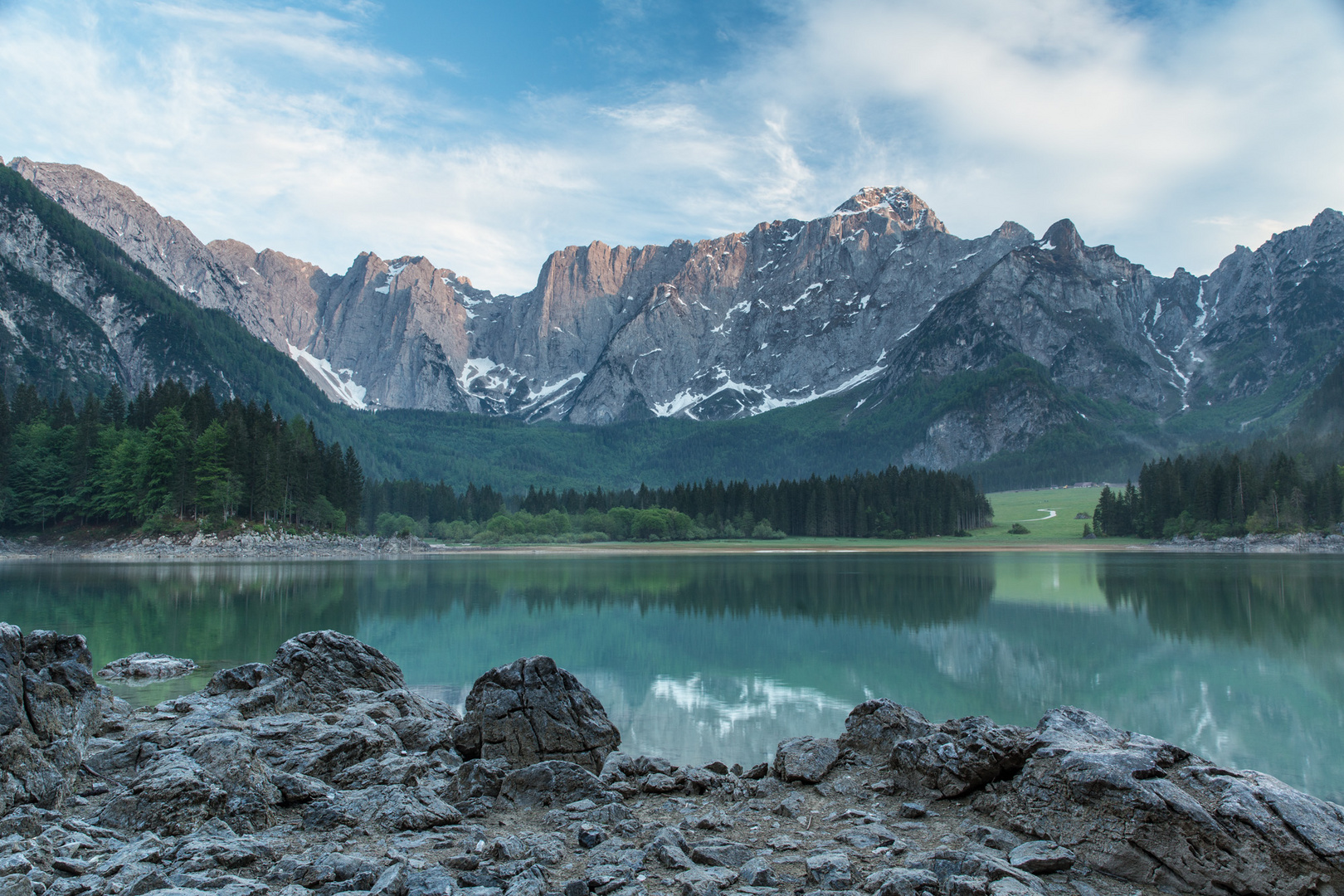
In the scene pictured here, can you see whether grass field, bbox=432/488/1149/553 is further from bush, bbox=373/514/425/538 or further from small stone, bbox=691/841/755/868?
small stone, bbox=691/841/755/868

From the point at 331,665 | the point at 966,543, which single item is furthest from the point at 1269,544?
the point at 331,665

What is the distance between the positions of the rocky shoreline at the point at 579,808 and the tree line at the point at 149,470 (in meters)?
67.1

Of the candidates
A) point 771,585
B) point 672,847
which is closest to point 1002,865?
point 672,847

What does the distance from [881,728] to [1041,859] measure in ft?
14.5

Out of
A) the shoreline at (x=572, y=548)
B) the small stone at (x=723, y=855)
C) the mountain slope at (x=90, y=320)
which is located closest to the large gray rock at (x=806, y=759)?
the small stone at (x=723, y=855)

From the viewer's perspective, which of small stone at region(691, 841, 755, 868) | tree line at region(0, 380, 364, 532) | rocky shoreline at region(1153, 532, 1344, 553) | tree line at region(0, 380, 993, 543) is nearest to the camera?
small stone at region(691, 841, 755, 868)

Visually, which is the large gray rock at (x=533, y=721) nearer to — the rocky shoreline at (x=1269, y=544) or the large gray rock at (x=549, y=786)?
the large gray rock at (x=549, y=786)

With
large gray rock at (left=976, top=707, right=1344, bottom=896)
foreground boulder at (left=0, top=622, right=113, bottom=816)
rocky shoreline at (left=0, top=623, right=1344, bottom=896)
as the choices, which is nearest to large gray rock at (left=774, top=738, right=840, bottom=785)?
rocky shoreline at (left=0, top=623, right=1344, bottom=896)

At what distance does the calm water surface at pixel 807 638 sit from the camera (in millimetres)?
16766

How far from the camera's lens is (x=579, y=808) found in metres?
10.3

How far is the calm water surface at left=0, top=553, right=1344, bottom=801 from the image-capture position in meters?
16.8

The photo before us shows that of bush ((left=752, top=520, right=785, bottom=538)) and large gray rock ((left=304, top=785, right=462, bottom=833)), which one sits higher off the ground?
large gray rock ((left=304, top=785, right=462, bottom=833))

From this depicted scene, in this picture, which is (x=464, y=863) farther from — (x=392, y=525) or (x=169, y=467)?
(x=392, y=525)

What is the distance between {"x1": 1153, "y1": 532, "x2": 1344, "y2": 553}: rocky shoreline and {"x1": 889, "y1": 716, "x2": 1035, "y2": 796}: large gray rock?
3671 inches
